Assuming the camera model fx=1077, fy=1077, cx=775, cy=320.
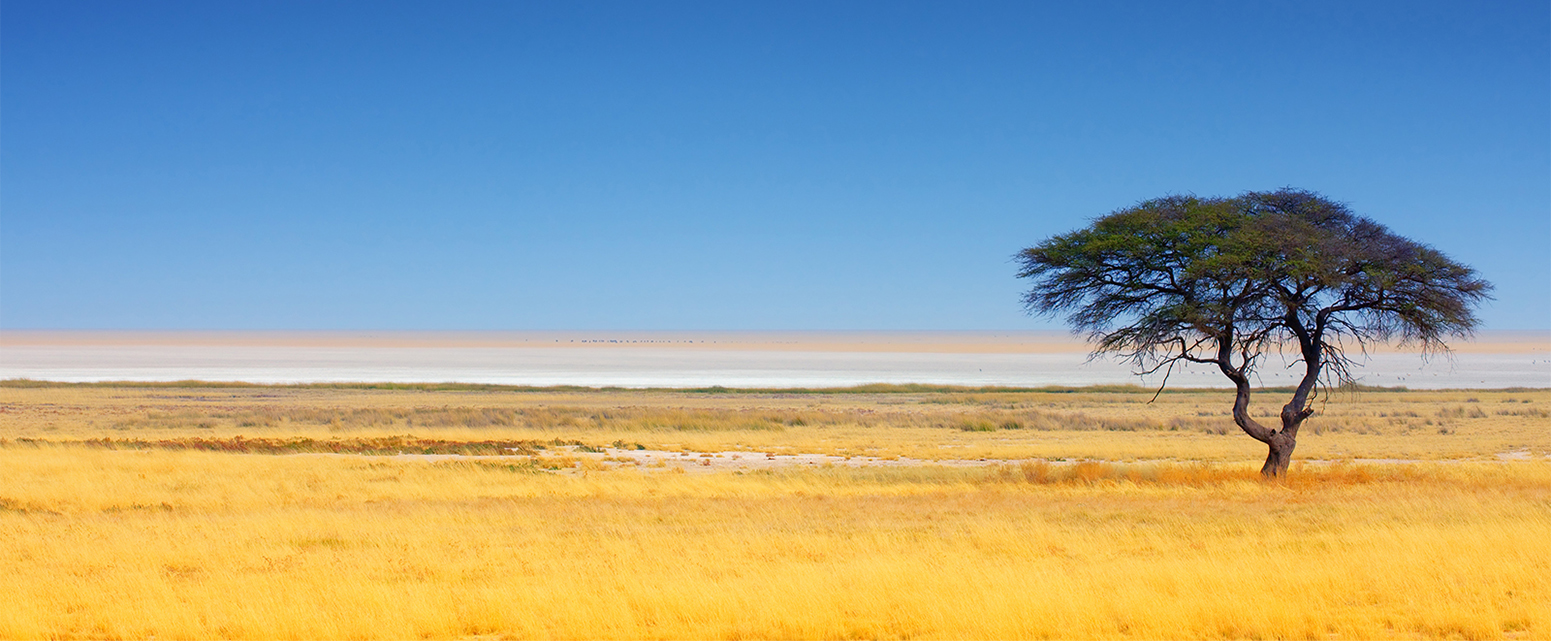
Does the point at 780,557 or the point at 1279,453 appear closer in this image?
the point at 780,557

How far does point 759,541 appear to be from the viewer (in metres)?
13.7

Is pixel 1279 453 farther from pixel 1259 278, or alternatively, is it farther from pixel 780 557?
pixel 780 557

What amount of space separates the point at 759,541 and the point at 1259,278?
11.5 metres

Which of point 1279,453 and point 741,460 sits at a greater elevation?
point 1279,453

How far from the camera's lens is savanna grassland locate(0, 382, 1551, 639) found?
925cm

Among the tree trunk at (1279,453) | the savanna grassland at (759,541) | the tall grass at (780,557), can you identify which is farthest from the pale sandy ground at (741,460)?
the tree trunk at (1279,453)

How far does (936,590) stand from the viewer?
33.6ft

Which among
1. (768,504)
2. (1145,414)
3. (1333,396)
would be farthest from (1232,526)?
(1333,396)

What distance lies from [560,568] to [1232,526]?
29.6ft

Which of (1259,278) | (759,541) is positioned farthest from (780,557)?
(1259,278)

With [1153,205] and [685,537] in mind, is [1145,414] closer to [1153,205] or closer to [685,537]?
[1153,205]

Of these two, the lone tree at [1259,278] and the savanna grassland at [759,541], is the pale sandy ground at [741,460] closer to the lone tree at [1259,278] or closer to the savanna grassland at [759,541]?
the savanna grassland at [759,541]

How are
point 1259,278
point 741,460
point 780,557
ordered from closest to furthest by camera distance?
point 780,557
point 1259,278
point 741,460

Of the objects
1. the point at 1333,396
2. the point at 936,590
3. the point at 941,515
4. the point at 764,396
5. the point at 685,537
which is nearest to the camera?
the point at 936,590
